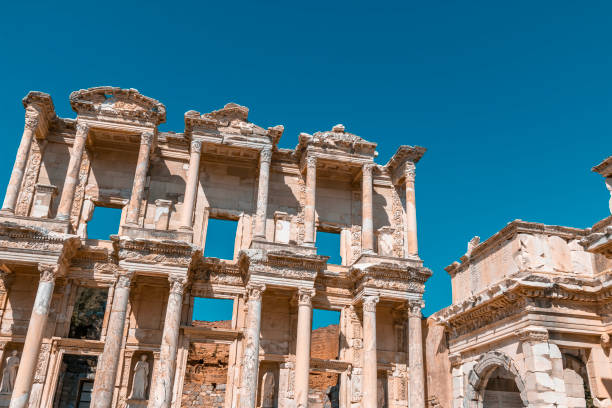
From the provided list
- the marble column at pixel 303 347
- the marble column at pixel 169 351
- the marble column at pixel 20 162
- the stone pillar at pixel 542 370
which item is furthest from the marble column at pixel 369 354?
the marble column at pixel 20 162

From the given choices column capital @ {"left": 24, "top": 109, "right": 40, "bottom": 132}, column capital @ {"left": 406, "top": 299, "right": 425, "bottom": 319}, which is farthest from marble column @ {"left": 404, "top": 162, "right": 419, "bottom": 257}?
column capital @ {"left": 24, "top": 109, "right": 40, "bottom": 132}

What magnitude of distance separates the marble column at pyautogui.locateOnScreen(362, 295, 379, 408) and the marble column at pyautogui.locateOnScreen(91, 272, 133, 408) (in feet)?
21.6

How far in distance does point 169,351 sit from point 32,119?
315 inches

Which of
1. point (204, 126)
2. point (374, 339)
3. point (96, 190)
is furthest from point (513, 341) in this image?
point (96, 190)

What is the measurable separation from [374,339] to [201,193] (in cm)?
722

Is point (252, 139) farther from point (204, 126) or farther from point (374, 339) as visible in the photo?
point (374, 339)

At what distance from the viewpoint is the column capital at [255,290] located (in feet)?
52.2

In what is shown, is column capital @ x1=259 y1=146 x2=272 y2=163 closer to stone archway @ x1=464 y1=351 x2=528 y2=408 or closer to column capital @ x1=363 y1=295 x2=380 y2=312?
column capital @ x1=363 y1=295 x2=380 y2=312

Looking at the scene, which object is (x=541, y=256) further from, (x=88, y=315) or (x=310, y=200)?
(x=88, y=315)

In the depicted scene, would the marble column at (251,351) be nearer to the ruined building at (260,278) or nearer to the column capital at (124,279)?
the ruined building at (260,278)

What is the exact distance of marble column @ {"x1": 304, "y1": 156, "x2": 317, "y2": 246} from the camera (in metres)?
17.3

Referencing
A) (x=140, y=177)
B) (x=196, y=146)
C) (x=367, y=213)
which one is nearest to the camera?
(x=140, y=177)

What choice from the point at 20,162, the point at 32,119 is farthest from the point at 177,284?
the point at 32,119

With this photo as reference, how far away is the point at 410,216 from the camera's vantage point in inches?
733
